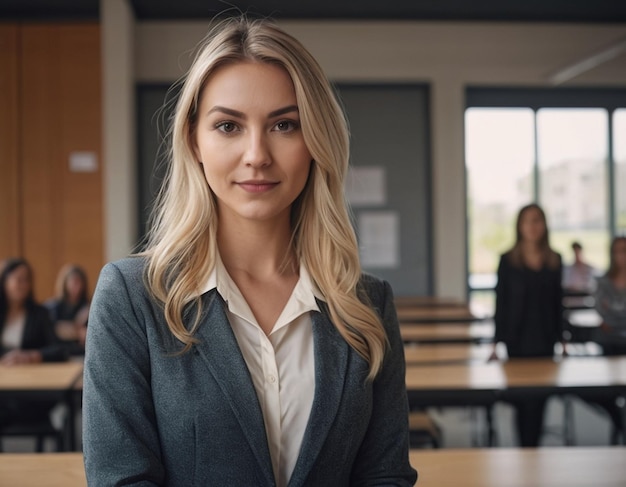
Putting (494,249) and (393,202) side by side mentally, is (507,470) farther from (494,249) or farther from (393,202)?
(494,249)

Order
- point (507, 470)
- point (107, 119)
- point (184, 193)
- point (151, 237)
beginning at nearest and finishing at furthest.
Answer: point (184, 193) < point (151, 237) < point (507, 470) < point (107, 119)

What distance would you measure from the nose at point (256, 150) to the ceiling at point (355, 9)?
22.4 feet

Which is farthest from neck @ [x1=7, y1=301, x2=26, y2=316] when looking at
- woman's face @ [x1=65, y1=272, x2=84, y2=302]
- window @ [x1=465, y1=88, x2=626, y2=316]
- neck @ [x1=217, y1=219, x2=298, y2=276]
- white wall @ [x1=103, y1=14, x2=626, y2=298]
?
window @ [x1=465, y1=88, x2=626, y2=316]

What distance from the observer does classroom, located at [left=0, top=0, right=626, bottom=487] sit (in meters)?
→ 7.85

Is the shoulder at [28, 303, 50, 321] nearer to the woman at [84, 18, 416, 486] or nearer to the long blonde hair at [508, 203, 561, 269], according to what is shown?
the long blonde hair at [508, 203, 561, 269]

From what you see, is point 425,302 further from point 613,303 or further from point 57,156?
point 57,156

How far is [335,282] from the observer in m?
1.44

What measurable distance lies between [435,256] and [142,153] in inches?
141

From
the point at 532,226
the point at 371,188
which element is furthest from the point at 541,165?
the point at 532,226

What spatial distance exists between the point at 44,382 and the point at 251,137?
261 centimetres

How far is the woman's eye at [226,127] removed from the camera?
1317 millimetres

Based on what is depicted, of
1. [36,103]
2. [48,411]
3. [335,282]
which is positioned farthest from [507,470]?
[36,103]

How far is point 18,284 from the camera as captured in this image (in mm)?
4621

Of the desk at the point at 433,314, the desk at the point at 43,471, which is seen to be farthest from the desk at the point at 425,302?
the desk at the point at 43,471
